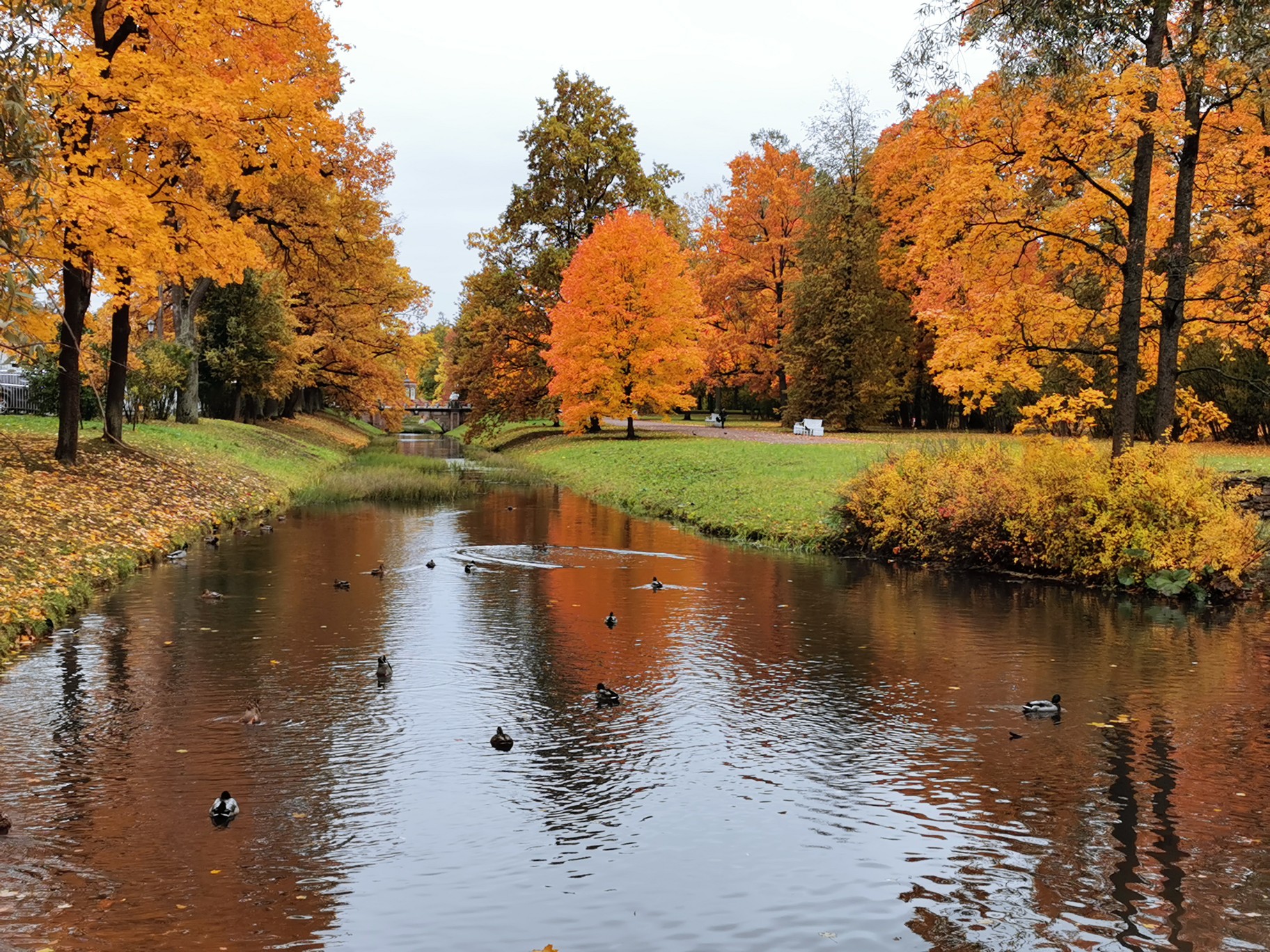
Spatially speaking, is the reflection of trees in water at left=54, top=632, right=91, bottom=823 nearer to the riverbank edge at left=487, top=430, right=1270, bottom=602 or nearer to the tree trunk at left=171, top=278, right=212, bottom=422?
the riverbank edge at left=487, top=430, right=1270, bottom=602

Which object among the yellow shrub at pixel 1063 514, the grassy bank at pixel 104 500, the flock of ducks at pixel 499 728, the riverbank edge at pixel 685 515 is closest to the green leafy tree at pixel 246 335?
the grassy bank at pixel 104 500

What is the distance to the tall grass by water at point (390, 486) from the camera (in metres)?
29.8

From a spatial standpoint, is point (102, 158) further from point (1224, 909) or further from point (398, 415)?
point (398, 415)

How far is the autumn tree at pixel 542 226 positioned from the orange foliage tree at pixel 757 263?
4.78 metres

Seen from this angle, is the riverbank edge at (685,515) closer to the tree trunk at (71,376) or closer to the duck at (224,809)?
the tree trunk at (71,376)

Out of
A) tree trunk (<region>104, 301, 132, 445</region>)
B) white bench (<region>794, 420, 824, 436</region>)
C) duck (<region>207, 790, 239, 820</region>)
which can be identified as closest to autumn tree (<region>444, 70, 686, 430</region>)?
white bench (<region>794, 420, 824, 436</region>)

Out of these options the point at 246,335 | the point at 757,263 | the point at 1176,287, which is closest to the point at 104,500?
the point at 1176,287

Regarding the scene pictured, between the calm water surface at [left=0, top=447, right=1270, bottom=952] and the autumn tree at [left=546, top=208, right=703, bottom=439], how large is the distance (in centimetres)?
3232

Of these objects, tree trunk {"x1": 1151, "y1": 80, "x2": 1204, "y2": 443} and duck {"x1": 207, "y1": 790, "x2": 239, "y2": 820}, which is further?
tree trunk {"x1": 1151, "y1": 80, "x2": 1204, "y2": 443}

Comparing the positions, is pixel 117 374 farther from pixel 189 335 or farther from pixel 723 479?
pixel 723 479

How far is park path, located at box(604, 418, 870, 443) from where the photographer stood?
40.1 metres

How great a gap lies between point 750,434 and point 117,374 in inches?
1125

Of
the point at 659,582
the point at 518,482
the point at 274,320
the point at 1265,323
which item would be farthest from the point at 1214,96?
the point at 274,320

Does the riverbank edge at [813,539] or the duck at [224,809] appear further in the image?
the riverbank edge at [813,539]
